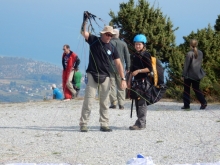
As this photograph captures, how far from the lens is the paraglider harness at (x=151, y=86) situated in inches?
409

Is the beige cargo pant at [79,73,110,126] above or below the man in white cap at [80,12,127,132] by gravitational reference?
below

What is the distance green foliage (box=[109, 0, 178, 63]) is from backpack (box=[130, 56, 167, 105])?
32.5ft

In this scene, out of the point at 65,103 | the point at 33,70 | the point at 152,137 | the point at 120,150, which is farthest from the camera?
the point at 33,70

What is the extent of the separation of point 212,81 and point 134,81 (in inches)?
264

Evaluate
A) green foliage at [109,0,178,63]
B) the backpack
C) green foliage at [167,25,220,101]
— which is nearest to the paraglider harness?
the backpack

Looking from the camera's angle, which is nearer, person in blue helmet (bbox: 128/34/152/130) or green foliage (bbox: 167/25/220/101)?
person in blue helmet (bbox: 128/34/152/130)

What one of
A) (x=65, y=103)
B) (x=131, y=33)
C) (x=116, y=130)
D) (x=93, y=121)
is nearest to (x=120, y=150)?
(x=116, y=130)

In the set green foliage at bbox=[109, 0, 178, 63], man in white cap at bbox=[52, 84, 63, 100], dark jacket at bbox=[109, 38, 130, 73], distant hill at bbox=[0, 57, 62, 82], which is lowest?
man in white cap at bbox=[52, 84, 63, 100]

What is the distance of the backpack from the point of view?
10.4 m

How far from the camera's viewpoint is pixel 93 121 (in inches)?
472

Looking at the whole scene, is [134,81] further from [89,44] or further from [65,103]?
[65,103]

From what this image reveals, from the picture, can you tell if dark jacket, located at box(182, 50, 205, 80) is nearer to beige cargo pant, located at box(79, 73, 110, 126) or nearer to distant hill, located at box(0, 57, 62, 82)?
beige cargo pant, located at box(79, 73, 110, 126)

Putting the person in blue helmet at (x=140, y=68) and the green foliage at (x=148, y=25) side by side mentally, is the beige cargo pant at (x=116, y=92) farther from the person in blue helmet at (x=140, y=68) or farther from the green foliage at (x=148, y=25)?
the green foliage at (x=148, y=25)

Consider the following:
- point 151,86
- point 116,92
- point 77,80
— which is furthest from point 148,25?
point 151,86
